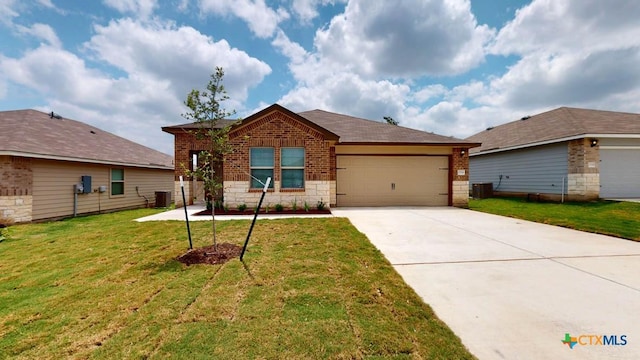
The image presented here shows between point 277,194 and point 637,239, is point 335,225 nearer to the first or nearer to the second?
point 277,194

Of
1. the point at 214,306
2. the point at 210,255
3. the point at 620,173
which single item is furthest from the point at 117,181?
the point at 620,173

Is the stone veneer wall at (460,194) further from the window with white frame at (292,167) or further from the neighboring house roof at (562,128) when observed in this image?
the window with white frame at (292,167)

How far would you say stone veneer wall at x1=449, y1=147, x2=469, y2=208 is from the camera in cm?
1207

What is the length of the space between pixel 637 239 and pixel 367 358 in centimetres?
766

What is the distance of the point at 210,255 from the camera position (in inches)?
185

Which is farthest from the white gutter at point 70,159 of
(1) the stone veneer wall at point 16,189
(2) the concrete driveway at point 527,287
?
(2) the concrete driveway at point 527,287

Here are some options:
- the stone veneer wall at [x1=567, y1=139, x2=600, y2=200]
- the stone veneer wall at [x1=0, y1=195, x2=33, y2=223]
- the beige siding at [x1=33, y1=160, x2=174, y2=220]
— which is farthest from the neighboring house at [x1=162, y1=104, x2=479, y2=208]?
the stone veneer wall at [x1=567, y1=139, x2=600, y2=200]

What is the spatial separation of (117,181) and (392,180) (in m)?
13.1

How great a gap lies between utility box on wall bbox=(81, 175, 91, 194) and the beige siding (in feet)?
0.54

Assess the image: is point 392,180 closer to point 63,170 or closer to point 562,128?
point 562,128

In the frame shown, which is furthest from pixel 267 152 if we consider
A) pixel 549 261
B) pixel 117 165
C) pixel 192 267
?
pixel 549 261

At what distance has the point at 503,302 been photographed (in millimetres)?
3092

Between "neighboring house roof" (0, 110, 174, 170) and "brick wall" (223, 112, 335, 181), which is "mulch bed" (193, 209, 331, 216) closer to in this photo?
"brick wall" (223, 112, 335, 181)

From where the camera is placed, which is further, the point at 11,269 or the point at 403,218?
the point at 403,218
